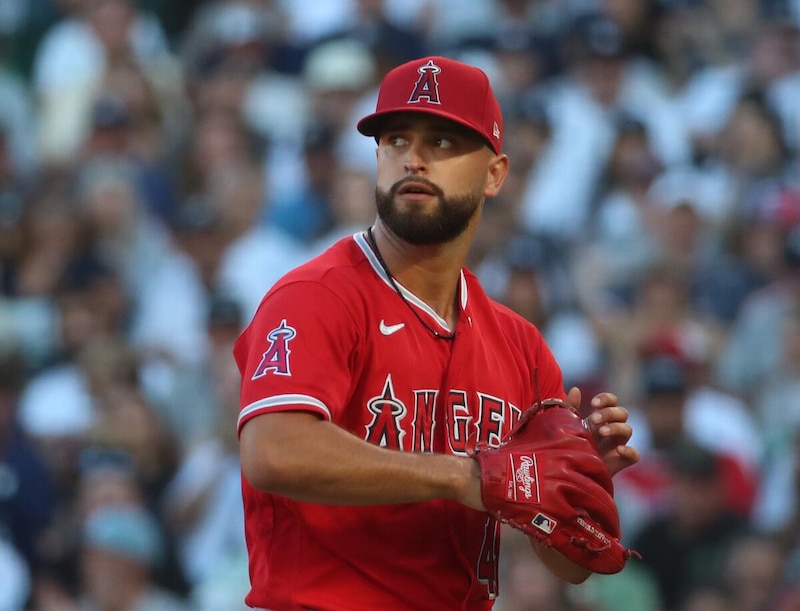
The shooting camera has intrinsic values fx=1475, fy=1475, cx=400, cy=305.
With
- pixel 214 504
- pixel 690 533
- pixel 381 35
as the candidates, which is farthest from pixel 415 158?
pixel 381 35

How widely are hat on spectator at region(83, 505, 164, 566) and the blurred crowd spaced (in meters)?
0.02

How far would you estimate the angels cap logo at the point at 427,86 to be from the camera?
138 inches

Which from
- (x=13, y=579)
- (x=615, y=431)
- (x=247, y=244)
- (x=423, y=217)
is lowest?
(x=13, y=579)

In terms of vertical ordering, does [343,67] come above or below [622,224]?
above

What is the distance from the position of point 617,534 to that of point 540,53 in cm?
585

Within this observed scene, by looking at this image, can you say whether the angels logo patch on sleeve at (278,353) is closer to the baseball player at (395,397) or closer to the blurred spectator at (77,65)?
the baseball player at (395,397)

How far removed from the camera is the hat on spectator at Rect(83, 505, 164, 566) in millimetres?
6496

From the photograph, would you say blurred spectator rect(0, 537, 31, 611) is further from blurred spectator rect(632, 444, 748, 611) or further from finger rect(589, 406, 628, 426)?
finger rect(589, 406, 628, 426)

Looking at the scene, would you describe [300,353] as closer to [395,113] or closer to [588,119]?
[395,113]

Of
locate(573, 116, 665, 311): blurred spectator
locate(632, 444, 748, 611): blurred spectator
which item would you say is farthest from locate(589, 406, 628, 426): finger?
locate(573, 116, 665, 311): blurred spectator

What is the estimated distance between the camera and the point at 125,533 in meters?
6.53

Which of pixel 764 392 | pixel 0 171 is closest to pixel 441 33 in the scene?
pixel 0 171

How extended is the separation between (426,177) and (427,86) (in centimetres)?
22

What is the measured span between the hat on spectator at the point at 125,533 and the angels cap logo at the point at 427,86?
11.7 feet
